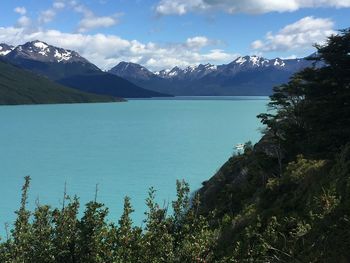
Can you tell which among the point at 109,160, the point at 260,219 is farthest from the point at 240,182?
the point at 109,160

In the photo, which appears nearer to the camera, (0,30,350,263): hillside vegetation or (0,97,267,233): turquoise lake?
(0,30,350,263): hillside vegetation

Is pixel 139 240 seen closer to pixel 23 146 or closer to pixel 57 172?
pixel 57 172

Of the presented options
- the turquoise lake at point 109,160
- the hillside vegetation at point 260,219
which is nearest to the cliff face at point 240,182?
the hillside vegetation at point 260,219

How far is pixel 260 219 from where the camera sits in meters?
21.0

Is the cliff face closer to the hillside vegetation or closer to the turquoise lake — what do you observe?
the hillside vegetation

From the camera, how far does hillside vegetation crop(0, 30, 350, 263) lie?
11602mm

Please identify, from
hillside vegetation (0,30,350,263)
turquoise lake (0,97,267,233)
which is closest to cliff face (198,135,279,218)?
hillside vegetation (0,30,350,263)

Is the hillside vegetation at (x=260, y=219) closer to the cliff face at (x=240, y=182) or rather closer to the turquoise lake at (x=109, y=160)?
the cliff face at (x=240, y=182)

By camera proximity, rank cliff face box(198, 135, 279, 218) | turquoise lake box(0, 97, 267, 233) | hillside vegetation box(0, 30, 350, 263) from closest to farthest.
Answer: hillside vegetation box(0, 30, 350, 263), cliff face box(198, 135, 279, 218), turquoise lake box(0, 97, 267, 233)

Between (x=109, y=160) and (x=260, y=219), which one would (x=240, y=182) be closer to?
(x=260, y=219)

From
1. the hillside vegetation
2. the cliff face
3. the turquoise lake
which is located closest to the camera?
the hillside vegetation

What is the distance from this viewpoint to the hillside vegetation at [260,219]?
1160cm

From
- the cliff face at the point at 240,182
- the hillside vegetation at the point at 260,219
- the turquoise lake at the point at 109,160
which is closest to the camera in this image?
the hillside vegetation at the point at 260,219

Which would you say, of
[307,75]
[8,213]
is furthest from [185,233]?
[8,213]
